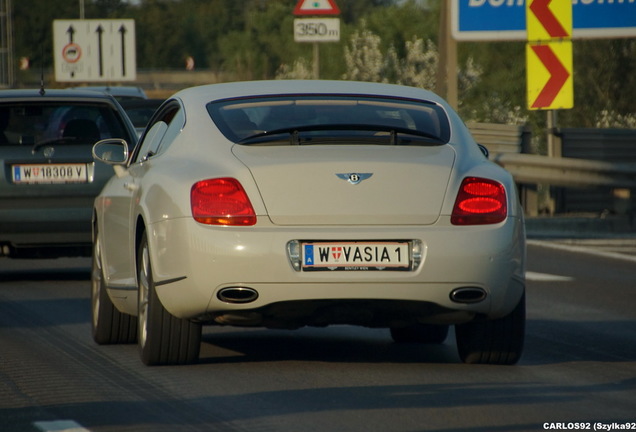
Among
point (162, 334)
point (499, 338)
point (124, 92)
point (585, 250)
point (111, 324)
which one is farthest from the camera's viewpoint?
point (124, 92)

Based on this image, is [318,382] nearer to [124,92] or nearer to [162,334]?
[162,334]

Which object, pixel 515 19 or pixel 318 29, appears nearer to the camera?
pixel 515 19

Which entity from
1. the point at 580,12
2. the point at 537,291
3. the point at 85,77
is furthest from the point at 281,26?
the point at 537,291

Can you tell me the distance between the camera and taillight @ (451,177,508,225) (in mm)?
7938

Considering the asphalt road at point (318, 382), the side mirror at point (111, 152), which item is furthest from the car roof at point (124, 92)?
the side mirror at point (111, 152)

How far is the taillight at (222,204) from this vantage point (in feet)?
25.8

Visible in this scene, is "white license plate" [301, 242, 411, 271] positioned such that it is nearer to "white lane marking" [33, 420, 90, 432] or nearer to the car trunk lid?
the car trunk lid

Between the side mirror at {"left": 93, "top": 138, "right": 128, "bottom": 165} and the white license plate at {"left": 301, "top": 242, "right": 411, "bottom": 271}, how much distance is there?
93.9 inches

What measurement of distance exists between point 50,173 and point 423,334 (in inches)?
192

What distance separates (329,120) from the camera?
8.41m

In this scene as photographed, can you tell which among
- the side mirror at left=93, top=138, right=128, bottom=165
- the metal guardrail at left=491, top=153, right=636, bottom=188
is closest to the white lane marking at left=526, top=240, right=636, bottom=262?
the metal guardrail at left=491, top=153, right=636, bottom=188

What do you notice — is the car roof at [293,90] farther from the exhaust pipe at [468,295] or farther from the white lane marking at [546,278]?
the white lane marking at [546,278]

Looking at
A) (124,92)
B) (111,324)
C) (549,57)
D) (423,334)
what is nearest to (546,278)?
(423,334)

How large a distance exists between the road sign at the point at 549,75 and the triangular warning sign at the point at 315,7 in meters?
9.08
